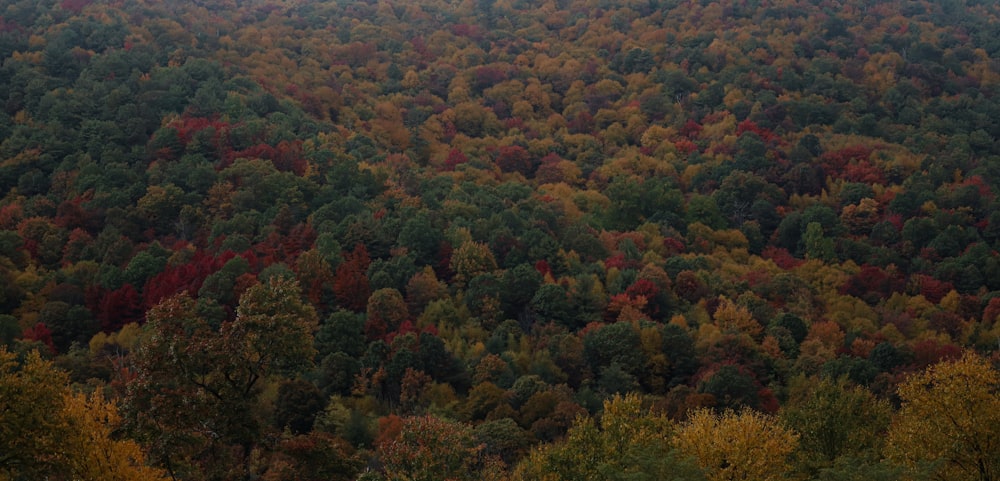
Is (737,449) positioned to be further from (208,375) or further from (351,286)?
(351,286)

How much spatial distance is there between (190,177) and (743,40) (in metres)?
120

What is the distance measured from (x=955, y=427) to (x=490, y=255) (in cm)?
5727

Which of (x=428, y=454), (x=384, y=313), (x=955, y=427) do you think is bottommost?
(x=384, y=313)

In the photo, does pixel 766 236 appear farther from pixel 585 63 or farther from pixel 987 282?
pixel 585 63

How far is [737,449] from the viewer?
40906 mm

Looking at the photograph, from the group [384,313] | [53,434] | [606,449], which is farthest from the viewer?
[384,313]

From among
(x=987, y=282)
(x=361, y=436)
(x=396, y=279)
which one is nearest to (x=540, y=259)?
(x=396, y=279)

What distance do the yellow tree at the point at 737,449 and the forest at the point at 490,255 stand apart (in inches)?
7.1

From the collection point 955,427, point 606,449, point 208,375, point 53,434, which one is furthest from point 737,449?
point 53,434

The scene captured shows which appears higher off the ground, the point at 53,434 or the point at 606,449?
the point at 53,434

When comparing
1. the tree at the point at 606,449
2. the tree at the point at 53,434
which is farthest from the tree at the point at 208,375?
the tree at the point at 606,449

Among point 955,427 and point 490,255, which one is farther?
point 490,255

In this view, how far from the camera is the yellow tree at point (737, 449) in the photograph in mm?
40438

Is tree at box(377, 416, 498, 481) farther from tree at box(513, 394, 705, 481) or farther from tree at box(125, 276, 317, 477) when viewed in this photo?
tree at box(125, 276, 317, 477)
